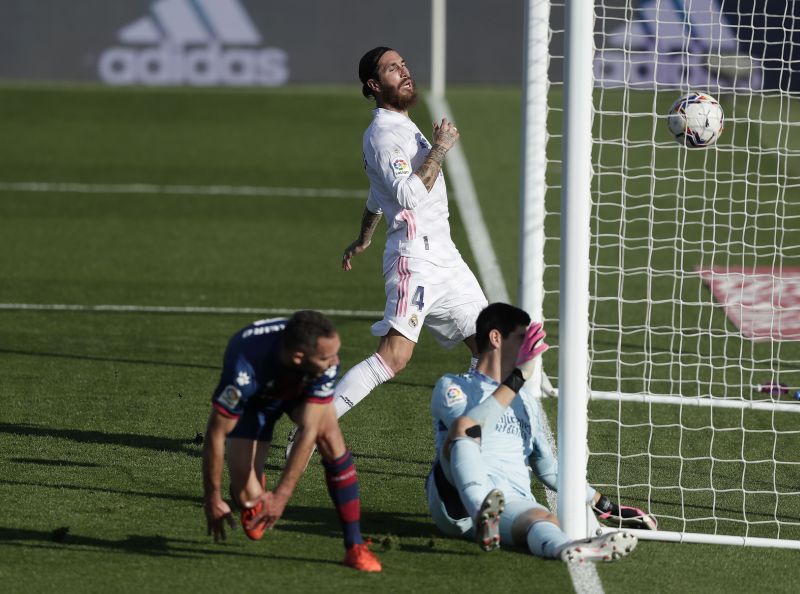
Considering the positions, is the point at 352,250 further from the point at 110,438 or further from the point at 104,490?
the point at 104,490

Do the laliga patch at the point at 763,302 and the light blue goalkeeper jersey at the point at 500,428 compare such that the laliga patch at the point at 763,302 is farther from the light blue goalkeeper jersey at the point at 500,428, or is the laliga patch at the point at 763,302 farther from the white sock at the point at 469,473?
the white sock at the point at 469,473

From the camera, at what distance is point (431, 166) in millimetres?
6684

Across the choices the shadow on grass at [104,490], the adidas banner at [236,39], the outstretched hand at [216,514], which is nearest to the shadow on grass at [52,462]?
the shadow on grass at [104,490]

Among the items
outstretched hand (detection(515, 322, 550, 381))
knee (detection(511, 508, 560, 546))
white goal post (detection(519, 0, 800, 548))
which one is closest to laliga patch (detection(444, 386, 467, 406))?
outstretched hand (detection(515, 322, 550, 381))

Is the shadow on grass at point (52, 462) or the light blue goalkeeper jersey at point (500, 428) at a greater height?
the light blue goalkeeper jersey at point (500, 428)

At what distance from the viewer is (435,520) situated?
6133 millimetres

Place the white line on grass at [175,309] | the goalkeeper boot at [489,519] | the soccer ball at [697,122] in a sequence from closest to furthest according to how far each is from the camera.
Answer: the goalkeeper boot at [489,519] < the soccer ball at [697,122] < the white line on grass at [175,309]

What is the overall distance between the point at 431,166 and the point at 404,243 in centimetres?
51

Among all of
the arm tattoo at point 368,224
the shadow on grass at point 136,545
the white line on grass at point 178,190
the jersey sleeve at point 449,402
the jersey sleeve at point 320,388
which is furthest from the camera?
the white line on grass at point 178,190

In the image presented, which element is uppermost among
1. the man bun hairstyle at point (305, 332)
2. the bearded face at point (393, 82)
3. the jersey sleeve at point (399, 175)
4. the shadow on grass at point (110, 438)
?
the bearded face at point (393, 82)

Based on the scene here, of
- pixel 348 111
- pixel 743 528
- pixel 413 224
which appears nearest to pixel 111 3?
pixel 348 111

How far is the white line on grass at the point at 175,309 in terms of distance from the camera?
36.5 ft

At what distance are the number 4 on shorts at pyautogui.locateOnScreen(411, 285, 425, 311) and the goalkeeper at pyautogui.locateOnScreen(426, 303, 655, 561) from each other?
89cm

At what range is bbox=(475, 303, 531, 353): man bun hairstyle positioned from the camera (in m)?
6.01
